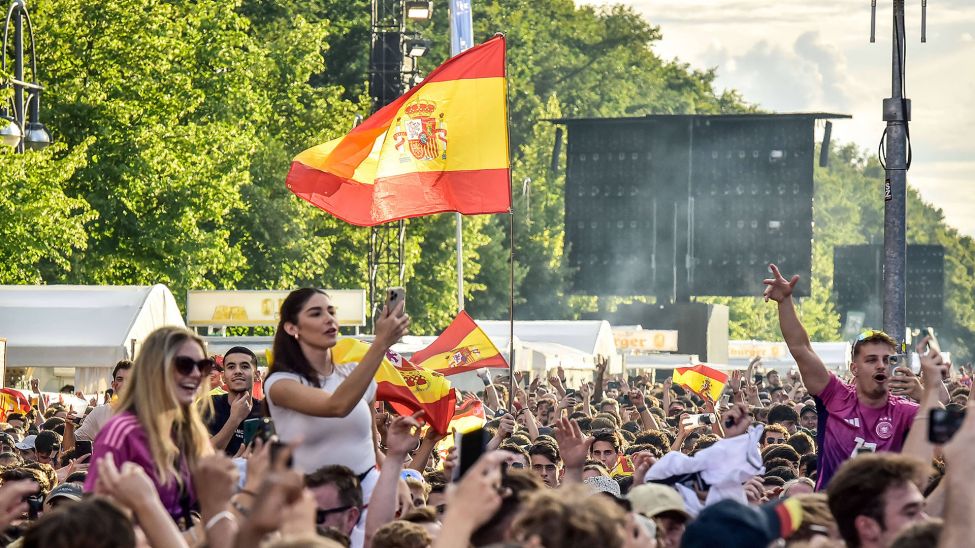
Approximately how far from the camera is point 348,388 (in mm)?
6500

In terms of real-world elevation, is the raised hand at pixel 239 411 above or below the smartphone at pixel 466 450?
below

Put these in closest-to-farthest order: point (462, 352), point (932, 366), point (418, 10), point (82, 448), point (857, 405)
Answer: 1. point (932, 366)
2. point (857, 405)
3. point (82, 448)
4. point (462, 352)
5. point (418, 10)

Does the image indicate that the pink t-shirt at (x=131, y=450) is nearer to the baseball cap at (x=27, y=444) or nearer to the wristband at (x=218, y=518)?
the wristband at (x=218, y=518)

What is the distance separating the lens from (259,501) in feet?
14.3

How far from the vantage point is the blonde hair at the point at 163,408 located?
5668mm

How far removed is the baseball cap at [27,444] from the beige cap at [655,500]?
8334mm

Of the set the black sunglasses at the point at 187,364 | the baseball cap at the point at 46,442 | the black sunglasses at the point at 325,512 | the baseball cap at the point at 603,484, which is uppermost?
the black sunglasses at the point at 187,364

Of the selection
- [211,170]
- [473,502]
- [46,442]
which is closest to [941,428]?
[473,502]

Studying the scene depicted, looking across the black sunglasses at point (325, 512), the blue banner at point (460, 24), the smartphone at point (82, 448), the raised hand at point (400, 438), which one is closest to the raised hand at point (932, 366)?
the raised hand at point (400, 438)

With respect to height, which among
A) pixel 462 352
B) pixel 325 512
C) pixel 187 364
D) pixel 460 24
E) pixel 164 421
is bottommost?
pixel 325 512

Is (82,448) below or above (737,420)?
below

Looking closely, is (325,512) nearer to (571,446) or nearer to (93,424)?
(571,446)

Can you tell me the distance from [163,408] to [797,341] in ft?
11.8

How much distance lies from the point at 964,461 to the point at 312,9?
1994 inches
